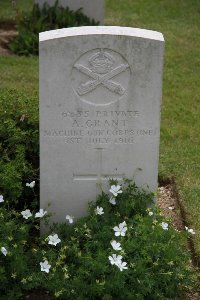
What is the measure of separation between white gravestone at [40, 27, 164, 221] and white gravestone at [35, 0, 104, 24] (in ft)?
20.0

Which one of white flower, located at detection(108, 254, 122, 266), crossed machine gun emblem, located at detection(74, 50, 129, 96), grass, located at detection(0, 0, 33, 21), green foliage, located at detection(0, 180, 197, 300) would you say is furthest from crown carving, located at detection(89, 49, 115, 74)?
grass, located at detection(0, 0, 33, 21)

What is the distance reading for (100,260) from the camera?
439cm

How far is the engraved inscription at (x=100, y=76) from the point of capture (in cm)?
477

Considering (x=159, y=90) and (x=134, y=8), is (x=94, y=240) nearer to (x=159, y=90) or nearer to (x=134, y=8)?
(x=159, y=90)

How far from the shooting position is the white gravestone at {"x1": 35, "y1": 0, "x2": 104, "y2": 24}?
10844 mm

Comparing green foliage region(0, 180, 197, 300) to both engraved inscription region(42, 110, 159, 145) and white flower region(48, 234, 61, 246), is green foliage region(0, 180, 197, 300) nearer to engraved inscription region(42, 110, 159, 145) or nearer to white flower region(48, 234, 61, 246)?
white flower region(48, 234, 61, 246)

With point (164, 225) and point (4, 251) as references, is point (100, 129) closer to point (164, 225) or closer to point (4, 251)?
point (164, 225)

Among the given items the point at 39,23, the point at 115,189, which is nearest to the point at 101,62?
the point at 115,189

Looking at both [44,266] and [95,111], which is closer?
[44,266]

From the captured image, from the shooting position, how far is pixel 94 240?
467cm

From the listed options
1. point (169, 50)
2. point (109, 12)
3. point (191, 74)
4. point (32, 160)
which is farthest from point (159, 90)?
point (109, 12)

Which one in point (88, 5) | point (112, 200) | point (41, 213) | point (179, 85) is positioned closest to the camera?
point (41, 213)

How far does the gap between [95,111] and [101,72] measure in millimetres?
289

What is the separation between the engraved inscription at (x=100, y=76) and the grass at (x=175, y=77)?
55.0 inches
